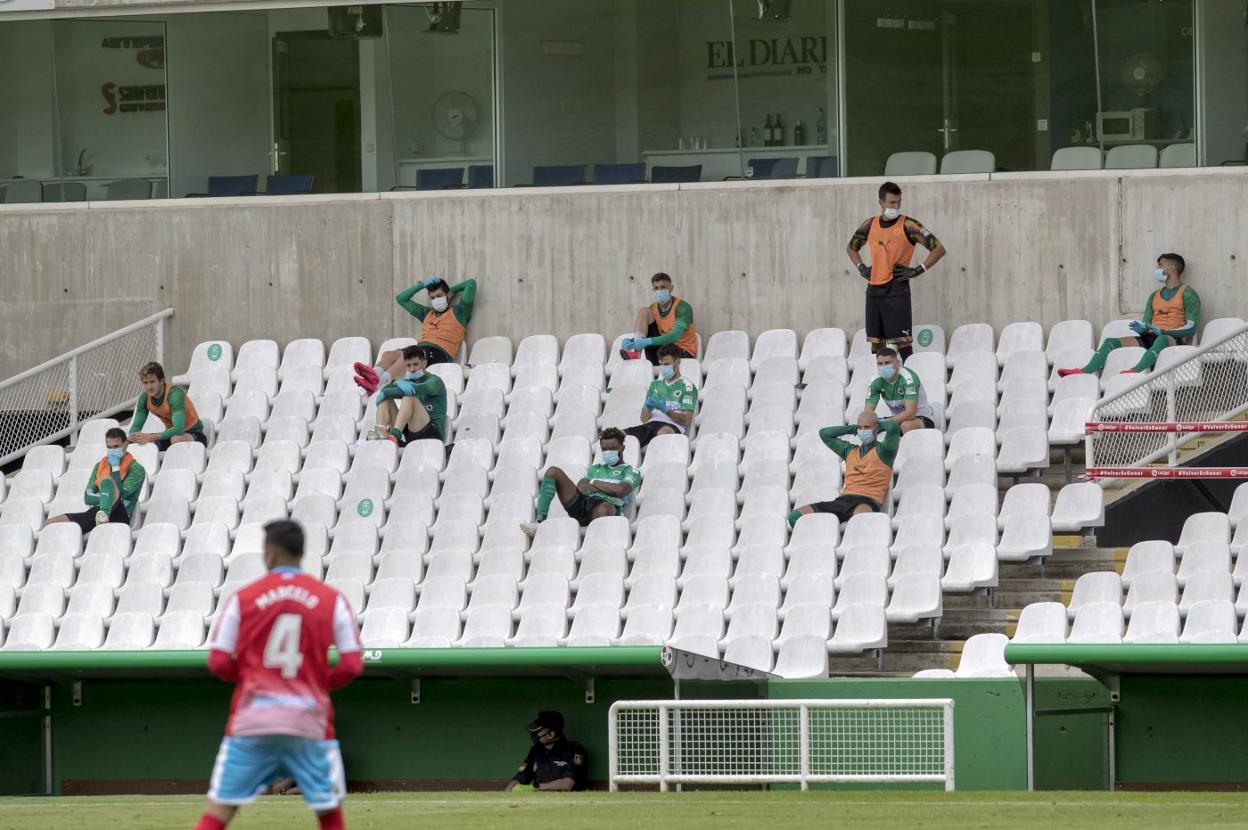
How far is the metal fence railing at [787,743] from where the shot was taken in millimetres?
11664

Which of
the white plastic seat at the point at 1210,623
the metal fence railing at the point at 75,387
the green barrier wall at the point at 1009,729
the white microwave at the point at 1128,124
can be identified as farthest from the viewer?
the metal fence railing at the point at 75,387

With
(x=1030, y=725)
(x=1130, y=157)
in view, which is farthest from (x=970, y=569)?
(x=1130, y=157)

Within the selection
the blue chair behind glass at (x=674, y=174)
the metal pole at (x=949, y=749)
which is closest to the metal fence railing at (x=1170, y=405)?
the metal pole at (x=949, y=749)

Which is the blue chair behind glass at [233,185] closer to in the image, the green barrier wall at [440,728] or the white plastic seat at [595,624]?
the green barrier wall at [440,728]

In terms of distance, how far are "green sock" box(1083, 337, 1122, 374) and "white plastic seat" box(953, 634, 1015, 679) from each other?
4072 mm

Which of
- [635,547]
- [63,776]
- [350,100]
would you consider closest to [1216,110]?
[635,547]

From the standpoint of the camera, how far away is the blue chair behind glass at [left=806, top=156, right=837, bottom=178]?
61.3 ft

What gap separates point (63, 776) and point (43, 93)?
8.53 meters

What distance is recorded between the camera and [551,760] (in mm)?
13086

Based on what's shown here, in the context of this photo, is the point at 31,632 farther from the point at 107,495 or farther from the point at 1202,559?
the point at 1202,559

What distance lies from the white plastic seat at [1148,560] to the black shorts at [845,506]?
1913mm

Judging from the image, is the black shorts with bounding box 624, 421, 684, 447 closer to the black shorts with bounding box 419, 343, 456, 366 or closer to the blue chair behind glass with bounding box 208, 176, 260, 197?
the black shorts with bounding box 419, 343, 456, 366

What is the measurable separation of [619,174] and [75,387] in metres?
5.21

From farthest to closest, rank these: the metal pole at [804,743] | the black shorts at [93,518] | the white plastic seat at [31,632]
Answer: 1. the black shorts at [93,518]
2. the white plastic seat at [31,632]
3. the metal pole at [804,743]
